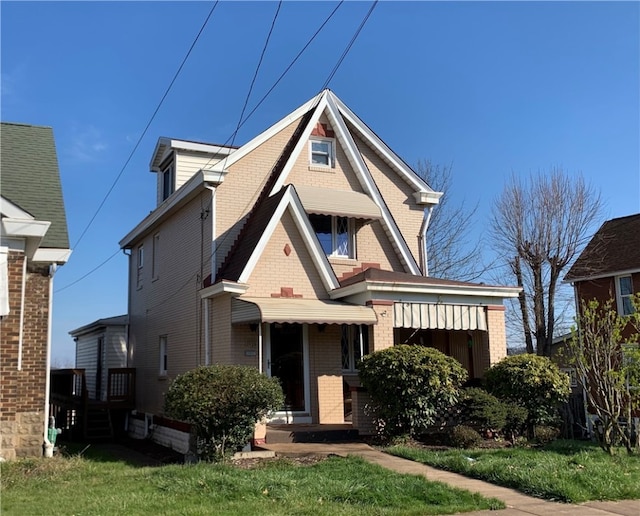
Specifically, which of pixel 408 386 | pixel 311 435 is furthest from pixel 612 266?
pixel 311 435

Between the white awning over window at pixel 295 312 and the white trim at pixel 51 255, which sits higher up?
the white trim at pixel 51 255

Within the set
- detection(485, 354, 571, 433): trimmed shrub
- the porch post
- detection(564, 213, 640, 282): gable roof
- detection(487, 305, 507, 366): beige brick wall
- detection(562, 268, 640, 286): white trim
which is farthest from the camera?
detection(564, 213, 640, 282): gable roof

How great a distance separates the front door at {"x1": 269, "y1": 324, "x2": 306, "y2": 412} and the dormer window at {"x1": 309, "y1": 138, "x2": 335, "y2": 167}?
5225 mm

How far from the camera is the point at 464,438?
521 inches

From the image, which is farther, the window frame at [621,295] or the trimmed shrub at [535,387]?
the window frame at [621,295]

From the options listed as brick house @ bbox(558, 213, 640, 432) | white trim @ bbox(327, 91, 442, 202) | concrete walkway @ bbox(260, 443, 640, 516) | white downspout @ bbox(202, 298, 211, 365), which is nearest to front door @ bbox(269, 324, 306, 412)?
white downspout @ bbox(202, 298, 211, 365)

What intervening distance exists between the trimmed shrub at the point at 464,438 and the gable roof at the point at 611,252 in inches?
471

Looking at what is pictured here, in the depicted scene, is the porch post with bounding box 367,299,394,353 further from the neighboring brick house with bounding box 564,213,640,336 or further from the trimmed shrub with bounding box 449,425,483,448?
the neighboring brick house with bounding box 564,213,640,336

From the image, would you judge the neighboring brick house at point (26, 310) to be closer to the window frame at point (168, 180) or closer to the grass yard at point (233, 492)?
the grass yard at point (233, 492)

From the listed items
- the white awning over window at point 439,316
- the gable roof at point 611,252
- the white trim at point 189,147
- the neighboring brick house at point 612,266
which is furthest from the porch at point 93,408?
the gable roof at point 611,252

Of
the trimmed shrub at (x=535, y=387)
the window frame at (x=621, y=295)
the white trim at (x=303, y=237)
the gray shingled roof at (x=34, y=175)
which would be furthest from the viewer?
the window frame at (x=621, y=295)

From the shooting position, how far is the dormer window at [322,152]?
18359 mm

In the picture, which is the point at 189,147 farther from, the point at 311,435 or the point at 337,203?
the point at 311,435

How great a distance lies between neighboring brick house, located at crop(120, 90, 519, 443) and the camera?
49.3ft
